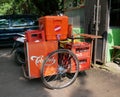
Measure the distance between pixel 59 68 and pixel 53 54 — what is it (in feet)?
1.33

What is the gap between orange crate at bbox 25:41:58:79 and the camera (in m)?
3.91

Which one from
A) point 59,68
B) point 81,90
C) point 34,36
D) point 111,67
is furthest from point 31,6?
point 81,90

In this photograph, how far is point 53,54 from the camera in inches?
158

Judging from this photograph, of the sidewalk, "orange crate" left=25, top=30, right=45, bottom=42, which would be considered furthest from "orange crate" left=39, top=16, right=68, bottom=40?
→ the sidewalk

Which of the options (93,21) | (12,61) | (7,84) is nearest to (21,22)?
(12,61)

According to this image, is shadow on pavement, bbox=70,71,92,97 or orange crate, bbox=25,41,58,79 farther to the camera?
orange crate, bbox=25,41,58,79

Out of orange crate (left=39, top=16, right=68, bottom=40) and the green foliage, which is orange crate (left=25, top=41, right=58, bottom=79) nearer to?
orange crate (left=39, top=16, right=68, bottom=40)

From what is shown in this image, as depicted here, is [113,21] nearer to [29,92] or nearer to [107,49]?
[107,49]

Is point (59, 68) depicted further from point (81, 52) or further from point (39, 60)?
point (81, 52)

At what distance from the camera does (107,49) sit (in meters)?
5.57

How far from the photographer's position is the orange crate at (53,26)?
13.3 ft

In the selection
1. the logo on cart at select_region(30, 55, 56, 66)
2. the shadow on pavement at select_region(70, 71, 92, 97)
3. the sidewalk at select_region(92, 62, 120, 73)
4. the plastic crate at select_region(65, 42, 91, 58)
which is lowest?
the shadow on pavement at select_region(70, 71, 92, 97)

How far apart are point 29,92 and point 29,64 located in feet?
1.85

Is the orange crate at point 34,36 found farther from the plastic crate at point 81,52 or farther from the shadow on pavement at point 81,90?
the shadow on pavement at point 81,90
